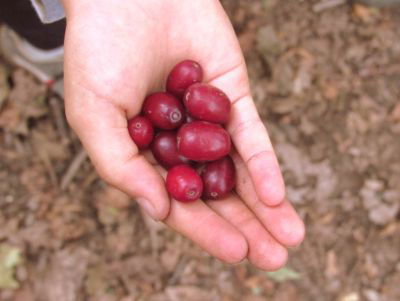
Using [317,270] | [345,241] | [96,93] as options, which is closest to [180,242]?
[317,270]

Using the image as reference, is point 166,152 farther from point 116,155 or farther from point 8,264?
point 8,264

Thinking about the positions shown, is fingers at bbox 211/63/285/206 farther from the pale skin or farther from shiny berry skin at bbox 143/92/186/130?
shiny berry skin at bbox 143/92/186/130

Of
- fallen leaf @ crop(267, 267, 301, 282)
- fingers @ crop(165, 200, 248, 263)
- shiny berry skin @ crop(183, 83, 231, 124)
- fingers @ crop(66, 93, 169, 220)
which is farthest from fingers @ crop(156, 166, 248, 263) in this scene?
fallen leaf @ crop(267, 267, 301, 282)

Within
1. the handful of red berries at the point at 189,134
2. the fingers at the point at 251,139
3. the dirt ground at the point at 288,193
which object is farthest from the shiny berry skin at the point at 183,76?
the dirt ground at the point at 288,193

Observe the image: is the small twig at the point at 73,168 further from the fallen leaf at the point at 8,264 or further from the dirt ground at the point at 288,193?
the fallen leaf at the point at 8,264

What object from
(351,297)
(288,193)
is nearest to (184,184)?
(288,193)

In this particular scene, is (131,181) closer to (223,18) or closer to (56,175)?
(223,18)

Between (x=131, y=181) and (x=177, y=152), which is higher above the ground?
(x=131, y=181)
